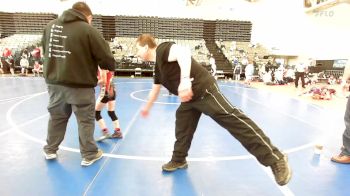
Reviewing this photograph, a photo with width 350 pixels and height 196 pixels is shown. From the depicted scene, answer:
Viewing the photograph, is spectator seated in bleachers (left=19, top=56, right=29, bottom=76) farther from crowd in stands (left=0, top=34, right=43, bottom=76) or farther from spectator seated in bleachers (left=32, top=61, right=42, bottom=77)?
spectator seated in bleachers (left=32, top=61, right=42, bottom=77)

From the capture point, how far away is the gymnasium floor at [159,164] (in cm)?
284

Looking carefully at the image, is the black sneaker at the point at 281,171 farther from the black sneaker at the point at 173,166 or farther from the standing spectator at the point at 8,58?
the standing spectator at the point at 8,58

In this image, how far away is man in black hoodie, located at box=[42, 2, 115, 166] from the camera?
3.03m

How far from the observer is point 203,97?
279cm

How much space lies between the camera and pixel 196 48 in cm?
2034

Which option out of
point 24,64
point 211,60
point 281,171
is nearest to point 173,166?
point 281,171

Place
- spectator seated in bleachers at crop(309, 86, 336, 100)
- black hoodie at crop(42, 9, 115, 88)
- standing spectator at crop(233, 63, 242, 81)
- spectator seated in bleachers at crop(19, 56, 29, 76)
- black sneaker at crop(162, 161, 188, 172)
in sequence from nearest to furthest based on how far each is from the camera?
black hoodie at crop(42, 9, 115, 88) < black sneaker at crop(162, 161, 188, 172) < spectator seated in bleachers at crop(309, 86, 336, 100) < spectator seated in bleachers at crop(19, 56, 29, 76) < standing spectator at crop(233, 63, 242, 81)

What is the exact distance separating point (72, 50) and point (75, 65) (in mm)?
173

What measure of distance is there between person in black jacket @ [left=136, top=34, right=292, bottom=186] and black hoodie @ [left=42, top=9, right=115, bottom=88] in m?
0.60

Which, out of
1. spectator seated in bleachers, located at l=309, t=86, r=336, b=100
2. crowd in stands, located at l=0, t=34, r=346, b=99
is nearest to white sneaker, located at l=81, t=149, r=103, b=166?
spectator seated in bleachers, located at l=309, t=86, r=336, b=100

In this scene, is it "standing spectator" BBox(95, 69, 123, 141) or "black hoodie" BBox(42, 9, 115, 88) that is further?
"standing spectator" BBox(95, 69, 123, 141)

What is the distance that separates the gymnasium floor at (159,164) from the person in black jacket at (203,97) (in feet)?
1.51

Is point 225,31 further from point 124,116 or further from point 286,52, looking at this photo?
point 124,116

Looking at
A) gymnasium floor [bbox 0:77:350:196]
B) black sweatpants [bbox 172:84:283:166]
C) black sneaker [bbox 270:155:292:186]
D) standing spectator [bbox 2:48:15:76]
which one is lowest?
gymnasium floor [bbox 0:77:350:196]
